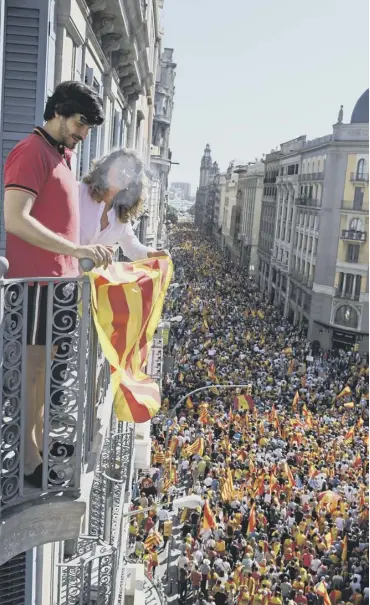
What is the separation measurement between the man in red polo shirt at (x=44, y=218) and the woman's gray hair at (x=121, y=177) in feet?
2.55

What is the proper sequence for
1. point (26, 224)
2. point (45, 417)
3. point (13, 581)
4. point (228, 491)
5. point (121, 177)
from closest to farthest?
point (26, 224), point (45, 417), point (121, 177), point (13, 581), point (228, 491)

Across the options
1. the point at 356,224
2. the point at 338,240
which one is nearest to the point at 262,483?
the point at 356,224

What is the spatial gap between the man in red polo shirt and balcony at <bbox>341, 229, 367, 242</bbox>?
39975 mm

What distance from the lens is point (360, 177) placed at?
4212 cm

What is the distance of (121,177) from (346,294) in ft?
130

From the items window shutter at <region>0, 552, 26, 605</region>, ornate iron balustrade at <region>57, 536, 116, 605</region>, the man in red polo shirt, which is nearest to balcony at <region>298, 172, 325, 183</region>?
ornate iron balustrade at <region>57, 536, 116, 605</region>

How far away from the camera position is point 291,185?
187 ft

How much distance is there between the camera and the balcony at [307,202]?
152 feet

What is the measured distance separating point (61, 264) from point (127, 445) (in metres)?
8.65

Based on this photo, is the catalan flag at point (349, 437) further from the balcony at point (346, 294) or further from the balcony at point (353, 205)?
the balcony at point (353, 205)

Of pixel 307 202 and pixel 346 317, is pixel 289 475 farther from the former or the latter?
pixel 307 202

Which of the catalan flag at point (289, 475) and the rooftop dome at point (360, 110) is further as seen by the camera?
the rooftop dome at point (360, 110)

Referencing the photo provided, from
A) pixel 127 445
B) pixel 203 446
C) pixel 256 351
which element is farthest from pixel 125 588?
pixel 256 351

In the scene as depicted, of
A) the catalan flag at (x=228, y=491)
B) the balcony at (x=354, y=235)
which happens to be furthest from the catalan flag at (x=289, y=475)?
the balcony at (x=354, y=235)
